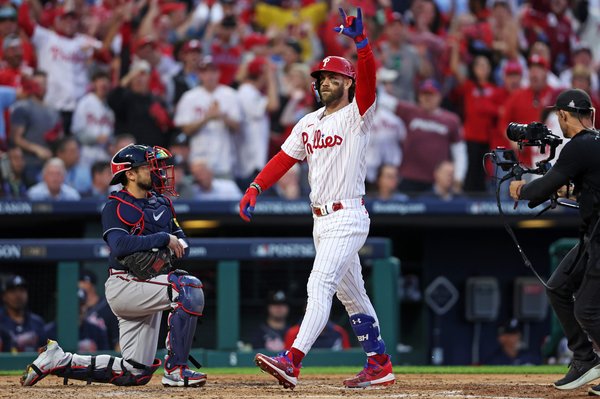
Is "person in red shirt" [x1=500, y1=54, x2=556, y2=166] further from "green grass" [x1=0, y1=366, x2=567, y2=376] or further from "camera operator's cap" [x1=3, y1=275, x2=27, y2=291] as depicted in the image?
"camera operator's cap" [x1=3, y1=275, x2=27, y2=291]

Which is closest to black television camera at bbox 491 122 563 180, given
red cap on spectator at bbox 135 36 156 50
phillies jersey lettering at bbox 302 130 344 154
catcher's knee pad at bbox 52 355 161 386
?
phillies jersey lettering at bbox 302 130 344 154

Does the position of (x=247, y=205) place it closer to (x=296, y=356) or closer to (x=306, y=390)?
(x=296, y=356)

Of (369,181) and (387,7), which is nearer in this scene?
(369,181)

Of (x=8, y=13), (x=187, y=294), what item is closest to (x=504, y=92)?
(x=8, y=13)

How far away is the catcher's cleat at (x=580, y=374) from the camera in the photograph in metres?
5.82

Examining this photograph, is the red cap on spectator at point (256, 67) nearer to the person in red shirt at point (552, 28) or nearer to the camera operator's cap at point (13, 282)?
the person in red shirt at point (552, 28)

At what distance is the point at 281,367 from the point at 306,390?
0.35 m

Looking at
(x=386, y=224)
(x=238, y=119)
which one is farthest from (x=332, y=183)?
(x=238, y=119)

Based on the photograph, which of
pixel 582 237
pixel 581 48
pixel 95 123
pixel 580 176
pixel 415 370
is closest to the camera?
pixel 580 176

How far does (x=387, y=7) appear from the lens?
43.4ft

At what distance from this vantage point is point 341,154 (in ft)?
20.1

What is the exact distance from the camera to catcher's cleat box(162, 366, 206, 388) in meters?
6.16

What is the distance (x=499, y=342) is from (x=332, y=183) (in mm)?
4859

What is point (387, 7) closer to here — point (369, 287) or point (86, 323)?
point (369, 287)
